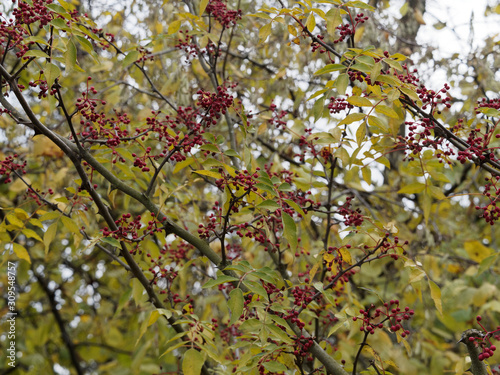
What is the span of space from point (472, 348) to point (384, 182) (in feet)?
13.8

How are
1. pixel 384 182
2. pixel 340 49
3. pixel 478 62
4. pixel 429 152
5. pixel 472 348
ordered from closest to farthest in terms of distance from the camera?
pixel 472 348, pixel 429 152, pixel 340 49, pixel 478 62, pixel 384 182

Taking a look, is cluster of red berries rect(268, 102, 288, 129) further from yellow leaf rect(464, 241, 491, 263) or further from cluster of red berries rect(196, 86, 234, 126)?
yellow leaf rect(464, 241, 491, 263)

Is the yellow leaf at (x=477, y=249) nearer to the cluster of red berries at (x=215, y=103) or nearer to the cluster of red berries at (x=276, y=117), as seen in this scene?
the cluster of red berries at (x=276, y=117)

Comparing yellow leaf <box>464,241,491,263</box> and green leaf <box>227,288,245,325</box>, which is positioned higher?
yellow leaf <box>464,241,491,263</box>

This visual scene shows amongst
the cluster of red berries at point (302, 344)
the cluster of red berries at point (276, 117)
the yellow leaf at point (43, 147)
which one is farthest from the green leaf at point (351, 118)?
the yellow leaf at point (43, 147)

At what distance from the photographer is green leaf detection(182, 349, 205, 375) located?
1647mm

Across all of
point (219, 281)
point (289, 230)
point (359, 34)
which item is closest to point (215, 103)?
point (289, 230)

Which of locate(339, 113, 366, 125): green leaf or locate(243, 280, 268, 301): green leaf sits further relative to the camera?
locate(339, 113, 366, 125): green leaf

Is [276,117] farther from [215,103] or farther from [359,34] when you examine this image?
[359,34]

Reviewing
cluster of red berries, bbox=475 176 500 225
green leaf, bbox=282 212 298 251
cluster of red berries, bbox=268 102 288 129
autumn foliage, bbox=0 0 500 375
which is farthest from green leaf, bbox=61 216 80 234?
cluster of red berries, bbox=475 176 500 225

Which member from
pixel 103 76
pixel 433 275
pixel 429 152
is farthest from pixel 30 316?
pixel 429 152

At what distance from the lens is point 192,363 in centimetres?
166

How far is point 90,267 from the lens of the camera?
20.5 ft

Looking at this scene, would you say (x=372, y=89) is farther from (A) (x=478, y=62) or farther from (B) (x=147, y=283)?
(A) (x=478, y=62)
